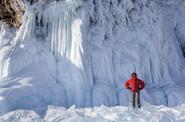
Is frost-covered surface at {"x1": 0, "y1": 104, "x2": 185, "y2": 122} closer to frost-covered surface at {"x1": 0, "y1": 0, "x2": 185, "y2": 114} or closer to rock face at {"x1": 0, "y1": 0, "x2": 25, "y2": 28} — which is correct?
frost-covered surface at {"x1": 0, "y1": 0, "x2": 185, "y2": 114}

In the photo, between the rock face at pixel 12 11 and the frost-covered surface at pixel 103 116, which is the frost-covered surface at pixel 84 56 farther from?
the frost-covered surface at pixel 103 116

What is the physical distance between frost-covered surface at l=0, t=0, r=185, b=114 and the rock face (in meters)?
0.36

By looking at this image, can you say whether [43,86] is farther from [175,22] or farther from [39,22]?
[175,22]

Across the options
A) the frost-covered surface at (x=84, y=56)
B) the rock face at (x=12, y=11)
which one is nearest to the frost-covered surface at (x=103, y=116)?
the frost-covered surface at (x=84, y=56)

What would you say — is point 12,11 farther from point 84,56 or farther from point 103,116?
point 103,116

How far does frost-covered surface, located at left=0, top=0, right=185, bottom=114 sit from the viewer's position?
49.9 ft

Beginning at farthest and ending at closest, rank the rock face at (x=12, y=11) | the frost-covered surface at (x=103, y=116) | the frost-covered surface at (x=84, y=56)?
the rock face at (x=12, y=11)
the frost-covered surface at (x=84, y=56)
the frost-covered surface at (x=103, y=116)

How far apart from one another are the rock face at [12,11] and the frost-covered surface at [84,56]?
363mm

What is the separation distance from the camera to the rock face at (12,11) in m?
16.7

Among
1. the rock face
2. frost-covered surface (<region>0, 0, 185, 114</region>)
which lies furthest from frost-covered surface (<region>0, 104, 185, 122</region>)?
the rock face

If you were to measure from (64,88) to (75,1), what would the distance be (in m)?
3.66

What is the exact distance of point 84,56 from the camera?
1611 centimetres

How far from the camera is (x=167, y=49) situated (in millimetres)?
19312

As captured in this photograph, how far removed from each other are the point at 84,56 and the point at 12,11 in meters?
3.87
